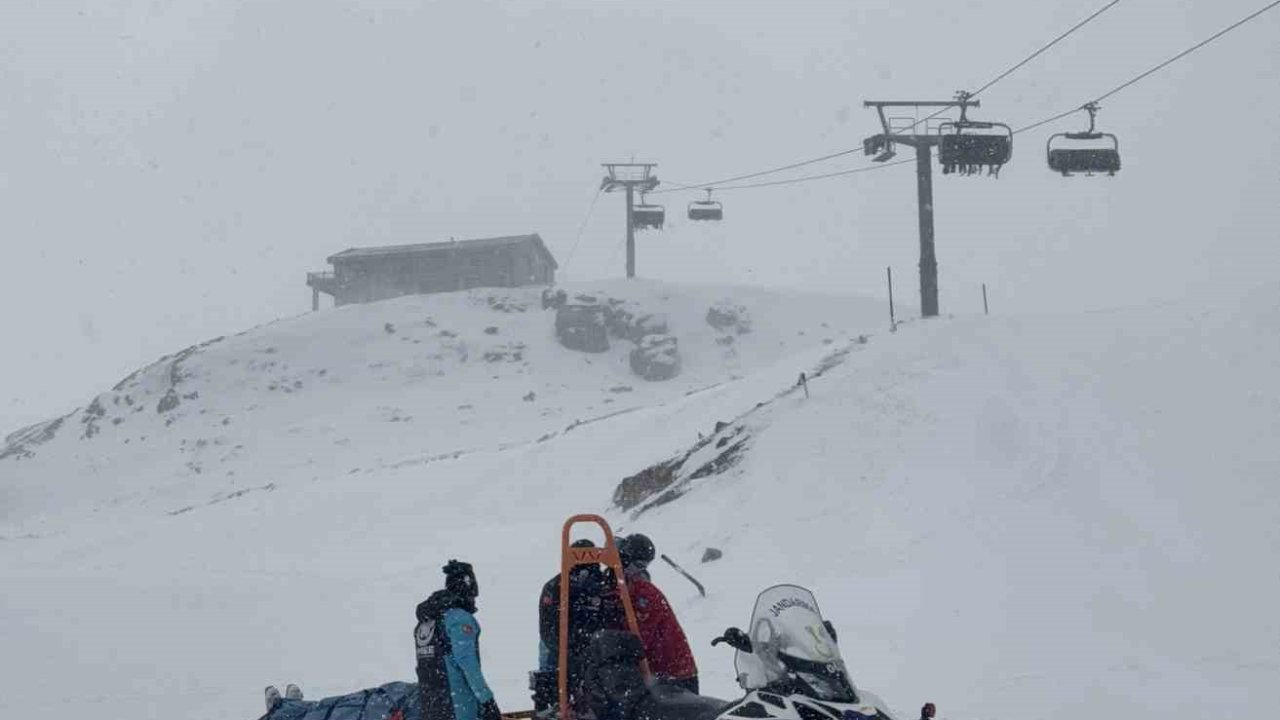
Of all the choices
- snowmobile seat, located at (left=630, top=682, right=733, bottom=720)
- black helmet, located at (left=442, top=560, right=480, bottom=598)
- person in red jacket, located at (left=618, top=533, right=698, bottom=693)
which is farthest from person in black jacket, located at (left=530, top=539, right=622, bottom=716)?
snowmobile seat, located at (left=630, top=682, right=733, bottom=720)

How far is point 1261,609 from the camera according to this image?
970 cm

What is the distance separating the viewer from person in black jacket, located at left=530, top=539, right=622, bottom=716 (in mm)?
6276

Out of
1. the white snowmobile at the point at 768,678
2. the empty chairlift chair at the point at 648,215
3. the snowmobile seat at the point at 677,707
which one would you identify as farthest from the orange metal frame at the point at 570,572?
the empty chairlift chair at the point at 648,215

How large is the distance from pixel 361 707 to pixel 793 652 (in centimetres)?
341

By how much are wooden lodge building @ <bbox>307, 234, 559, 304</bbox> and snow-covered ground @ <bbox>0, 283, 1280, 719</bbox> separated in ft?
113

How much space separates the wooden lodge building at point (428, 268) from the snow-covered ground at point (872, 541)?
34.3 metres

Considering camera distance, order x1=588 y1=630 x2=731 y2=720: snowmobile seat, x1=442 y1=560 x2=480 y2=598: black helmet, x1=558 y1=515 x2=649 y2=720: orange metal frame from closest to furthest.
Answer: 1. x1=588 y1=630 x2=731 y2=720: snowmobile seat
2. x1=558 y1=515 x2=649 y2=720: orange metal frame
3. x1=442 y1=560 x2=480 y2=598: black helmet

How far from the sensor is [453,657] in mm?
6383

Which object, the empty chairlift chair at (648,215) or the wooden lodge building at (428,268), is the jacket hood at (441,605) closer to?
the empty chairlift chair at (648,215)

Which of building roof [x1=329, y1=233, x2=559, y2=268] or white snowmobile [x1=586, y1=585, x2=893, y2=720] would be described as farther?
building roof [x1=329, y1=233, x2=559, y2=268]

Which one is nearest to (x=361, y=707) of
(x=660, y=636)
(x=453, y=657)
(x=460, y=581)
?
(x=453, y=657)

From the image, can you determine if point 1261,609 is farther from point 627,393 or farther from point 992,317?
point 627,393

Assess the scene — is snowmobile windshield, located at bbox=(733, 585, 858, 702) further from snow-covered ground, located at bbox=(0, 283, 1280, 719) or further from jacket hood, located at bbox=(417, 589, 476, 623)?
snow-covered ground, located at bbox=(0, 283, 1280, 719)

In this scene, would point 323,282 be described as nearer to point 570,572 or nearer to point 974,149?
point 974,149
